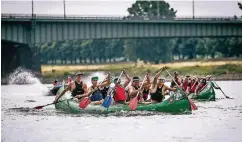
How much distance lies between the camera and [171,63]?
13.0m

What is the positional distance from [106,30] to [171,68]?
102 inches

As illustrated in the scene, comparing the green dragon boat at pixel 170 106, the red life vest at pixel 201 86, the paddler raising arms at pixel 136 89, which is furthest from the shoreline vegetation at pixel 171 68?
the red life vest at pixel 201 86

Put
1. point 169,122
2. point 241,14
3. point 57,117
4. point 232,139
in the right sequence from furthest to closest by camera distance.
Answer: point 57,117, point 169,122, point 241,14, point 232,139

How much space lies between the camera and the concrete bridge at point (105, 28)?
12.8 m

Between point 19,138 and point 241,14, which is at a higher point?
point 241,14

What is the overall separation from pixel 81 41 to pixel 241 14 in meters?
3.25

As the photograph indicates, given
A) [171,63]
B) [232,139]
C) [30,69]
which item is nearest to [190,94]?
[171,63]

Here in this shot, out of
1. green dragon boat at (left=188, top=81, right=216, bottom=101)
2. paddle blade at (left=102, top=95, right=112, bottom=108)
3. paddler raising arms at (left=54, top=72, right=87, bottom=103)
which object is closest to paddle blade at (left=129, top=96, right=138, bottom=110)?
paddle blade at (left=102, top=95, right=112, bottom=108)

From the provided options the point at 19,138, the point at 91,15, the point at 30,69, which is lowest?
the point at 19,138

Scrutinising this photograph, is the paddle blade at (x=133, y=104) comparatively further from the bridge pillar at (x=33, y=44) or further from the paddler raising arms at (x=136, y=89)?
the bridge pillar at (x=33, y=44)

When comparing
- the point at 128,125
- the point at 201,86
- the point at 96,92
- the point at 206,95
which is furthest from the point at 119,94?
the point at 206,95

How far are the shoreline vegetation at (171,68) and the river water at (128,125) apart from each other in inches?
19.9

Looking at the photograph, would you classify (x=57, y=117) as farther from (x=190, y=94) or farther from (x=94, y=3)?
(x=190, y=94)

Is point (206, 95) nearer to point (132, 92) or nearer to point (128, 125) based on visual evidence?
point (132, 92)
